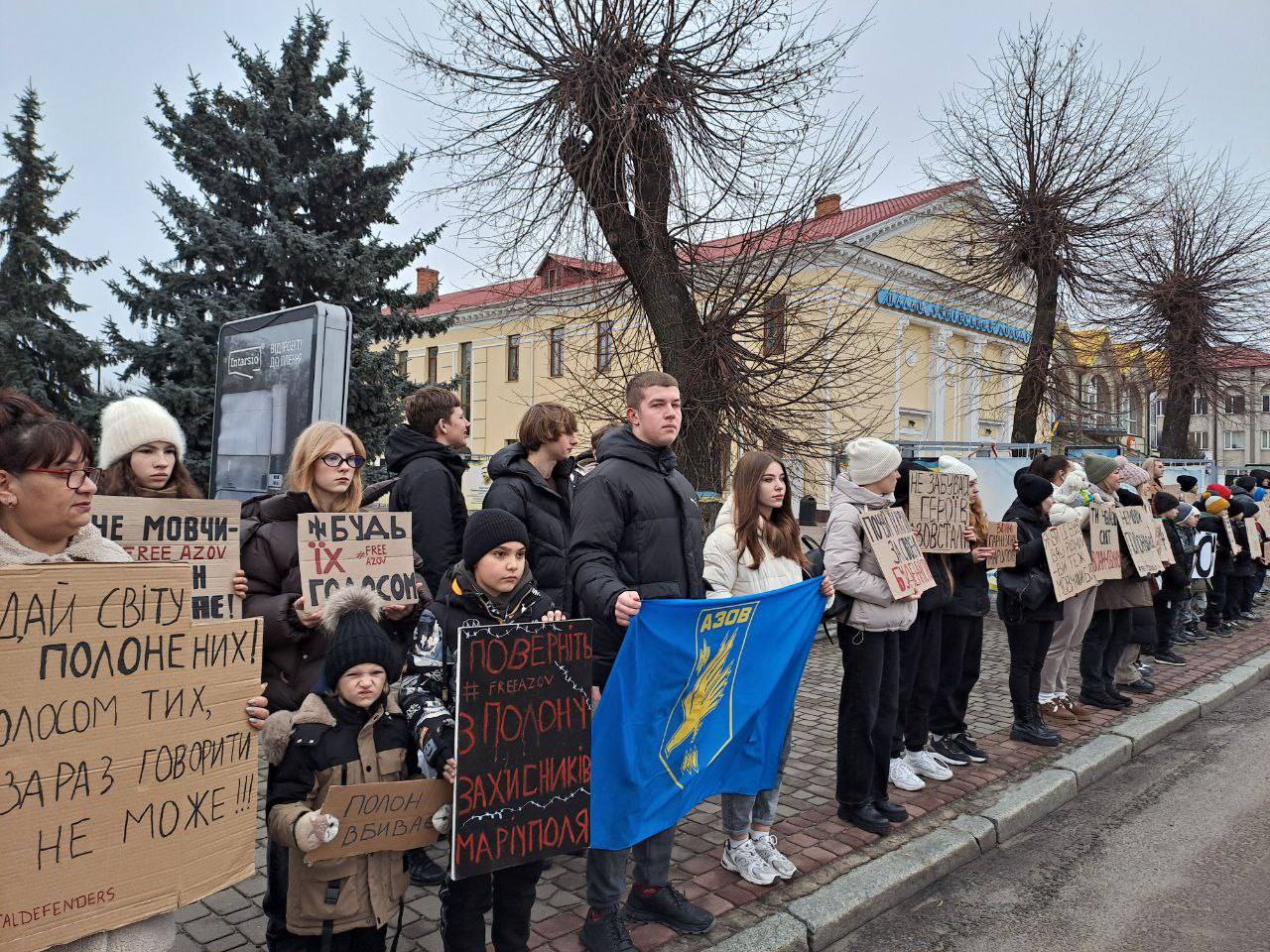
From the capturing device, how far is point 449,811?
9.43 ft

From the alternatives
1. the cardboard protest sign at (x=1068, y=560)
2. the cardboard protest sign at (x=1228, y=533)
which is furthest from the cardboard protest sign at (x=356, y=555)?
the cardboard protest sign at (x=1228, y=533)

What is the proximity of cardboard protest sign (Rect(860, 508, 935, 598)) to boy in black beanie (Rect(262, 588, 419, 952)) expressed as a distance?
2818 millimetres

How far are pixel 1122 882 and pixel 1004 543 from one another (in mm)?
2398

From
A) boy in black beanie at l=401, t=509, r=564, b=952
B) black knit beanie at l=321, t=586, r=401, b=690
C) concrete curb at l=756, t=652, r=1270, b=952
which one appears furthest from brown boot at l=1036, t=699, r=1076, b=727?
black knit beanie at l=321, t=586, r=401, b=690

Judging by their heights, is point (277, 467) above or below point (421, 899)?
above

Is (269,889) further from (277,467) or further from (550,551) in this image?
(277,467)

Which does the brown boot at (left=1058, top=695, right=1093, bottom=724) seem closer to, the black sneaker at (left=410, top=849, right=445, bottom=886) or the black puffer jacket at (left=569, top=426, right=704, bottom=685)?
the black puffer jacket at (left=569, top=426, right=704, bottom=685)

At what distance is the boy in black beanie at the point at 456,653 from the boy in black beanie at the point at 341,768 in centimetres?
13

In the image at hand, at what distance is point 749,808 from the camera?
162 inches

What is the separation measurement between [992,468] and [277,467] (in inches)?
370

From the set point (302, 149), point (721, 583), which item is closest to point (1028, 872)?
point (721, 583)

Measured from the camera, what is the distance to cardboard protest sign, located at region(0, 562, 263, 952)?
6.61ft

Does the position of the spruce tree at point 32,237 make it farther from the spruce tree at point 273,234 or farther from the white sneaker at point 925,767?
the white sneaker at point 925,767

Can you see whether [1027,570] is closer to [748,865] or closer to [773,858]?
[773,858]
